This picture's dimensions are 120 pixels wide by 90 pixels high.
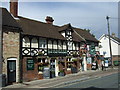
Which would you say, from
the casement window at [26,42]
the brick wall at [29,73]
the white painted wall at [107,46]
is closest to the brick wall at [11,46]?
the brick wall at [29,73]

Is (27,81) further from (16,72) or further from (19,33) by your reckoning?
(19,33)

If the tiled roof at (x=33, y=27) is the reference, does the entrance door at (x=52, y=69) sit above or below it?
below

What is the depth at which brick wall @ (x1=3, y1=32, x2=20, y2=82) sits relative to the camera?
1633 cm

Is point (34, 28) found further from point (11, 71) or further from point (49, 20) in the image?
point (11, 71)

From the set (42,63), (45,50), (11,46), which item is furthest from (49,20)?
(11,46)

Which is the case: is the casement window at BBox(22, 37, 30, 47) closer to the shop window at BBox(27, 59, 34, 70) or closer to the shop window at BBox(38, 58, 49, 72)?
the shop window at BBox(27, 59, 34, 70)

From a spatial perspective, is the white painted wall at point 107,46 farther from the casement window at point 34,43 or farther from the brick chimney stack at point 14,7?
the brick chimney stack at point 14,7

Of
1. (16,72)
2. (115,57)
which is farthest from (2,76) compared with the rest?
(115,57)

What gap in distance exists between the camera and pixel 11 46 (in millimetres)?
17000

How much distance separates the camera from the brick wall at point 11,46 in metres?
16.3

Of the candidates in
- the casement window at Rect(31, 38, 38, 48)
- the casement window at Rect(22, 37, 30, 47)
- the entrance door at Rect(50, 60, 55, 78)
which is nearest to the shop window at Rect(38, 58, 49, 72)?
the entrance door at Rect(50, 60, 55, 78)

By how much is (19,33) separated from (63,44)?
8.59 m

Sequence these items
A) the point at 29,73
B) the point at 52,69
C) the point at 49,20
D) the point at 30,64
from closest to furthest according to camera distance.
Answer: the point at 29,73 < the point at 30,64 < the point at 52,69 < the point at 49,20

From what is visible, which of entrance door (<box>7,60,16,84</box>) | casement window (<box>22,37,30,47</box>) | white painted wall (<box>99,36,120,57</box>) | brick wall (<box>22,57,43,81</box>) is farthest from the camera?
white painted wall (<box>99,36,120,57</box>)
